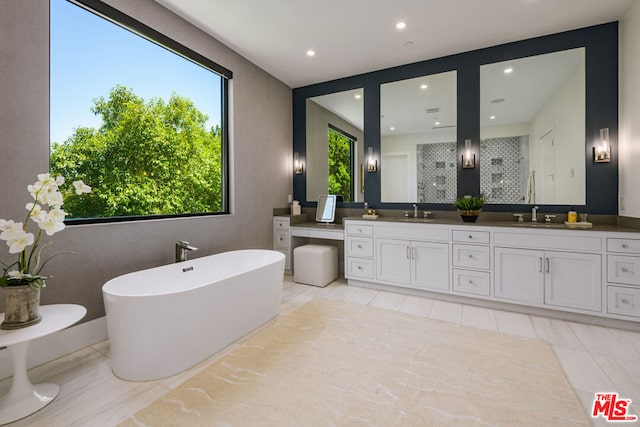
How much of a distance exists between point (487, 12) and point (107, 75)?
357cm

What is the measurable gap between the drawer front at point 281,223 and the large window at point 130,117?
0.97 m

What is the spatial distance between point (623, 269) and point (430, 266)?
1599 millimetres

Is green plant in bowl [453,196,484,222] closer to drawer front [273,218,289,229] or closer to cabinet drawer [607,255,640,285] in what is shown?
cabinet drawer [607,255,640,285]

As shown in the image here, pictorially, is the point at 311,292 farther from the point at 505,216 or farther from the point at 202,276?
the point at 505,216

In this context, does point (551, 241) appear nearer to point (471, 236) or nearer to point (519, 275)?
point (519, 275)

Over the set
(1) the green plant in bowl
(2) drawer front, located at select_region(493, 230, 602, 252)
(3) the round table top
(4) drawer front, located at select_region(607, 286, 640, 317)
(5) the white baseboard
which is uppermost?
(1) the green plant in bowl

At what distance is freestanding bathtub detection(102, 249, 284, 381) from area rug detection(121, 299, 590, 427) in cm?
18

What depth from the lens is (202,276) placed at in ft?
9.55

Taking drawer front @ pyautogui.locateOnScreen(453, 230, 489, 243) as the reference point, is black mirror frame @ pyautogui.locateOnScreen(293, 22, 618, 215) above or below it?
above

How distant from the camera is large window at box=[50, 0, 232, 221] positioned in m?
2.32

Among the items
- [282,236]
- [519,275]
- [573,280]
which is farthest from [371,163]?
[573,280]

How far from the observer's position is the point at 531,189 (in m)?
3.36

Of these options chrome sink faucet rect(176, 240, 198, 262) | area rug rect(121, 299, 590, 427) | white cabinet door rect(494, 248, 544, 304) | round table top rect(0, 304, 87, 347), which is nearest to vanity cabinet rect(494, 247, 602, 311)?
white cabinet door rect(494, 248, 544, 304)

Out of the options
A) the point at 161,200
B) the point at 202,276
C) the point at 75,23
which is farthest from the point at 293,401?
the point at 75,23
